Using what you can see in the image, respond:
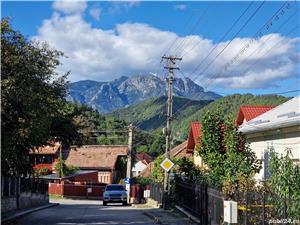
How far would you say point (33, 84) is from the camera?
1997cm

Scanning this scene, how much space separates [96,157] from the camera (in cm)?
8294

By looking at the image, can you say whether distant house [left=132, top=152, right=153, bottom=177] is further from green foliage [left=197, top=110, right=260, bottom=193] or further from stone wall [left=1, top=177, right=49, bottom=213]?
green foliage [left=197, top=110, right=260, bottom=193]

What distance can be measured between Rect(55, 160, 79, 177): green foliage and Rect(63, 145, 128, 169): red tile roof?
2.87 meters

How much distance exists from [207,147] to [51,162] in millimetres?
57698

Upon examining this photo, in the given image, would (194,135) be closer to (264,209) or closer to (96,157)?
(264,209)

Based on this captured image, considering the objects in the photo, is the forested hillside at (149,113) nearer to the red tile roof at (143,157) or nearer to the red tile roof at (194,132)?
the red tile roof at (143,157)

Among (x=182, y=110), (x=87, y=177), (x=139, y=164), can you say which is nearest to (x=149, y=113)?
(x=139, y=164)

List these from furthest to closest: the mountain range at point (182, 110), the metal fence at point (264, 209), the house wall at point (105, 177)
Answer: the house wall at point (105, 177), the mountain range at point (182, 110), the metal fence at point (264, 209)

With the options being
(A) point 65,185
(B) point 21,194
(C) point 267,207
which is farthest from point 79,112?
(A) point 65,185

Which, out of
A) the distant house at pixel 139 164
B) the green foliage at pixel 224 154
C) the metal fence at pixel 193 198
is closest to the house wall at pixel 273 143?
the green foliage at pixel 224 154

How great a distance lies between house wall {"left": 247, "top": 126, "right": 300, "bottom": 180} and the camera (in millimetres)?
20892

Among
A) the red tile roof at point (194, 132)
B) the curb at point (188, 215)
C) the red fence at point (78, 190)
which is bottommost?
the red fence at point (78, 190)

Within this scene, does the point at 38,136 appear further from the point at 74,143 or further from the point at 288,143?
the point at 74,143

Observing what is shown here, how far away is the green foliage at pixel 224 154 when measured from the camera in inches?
884
